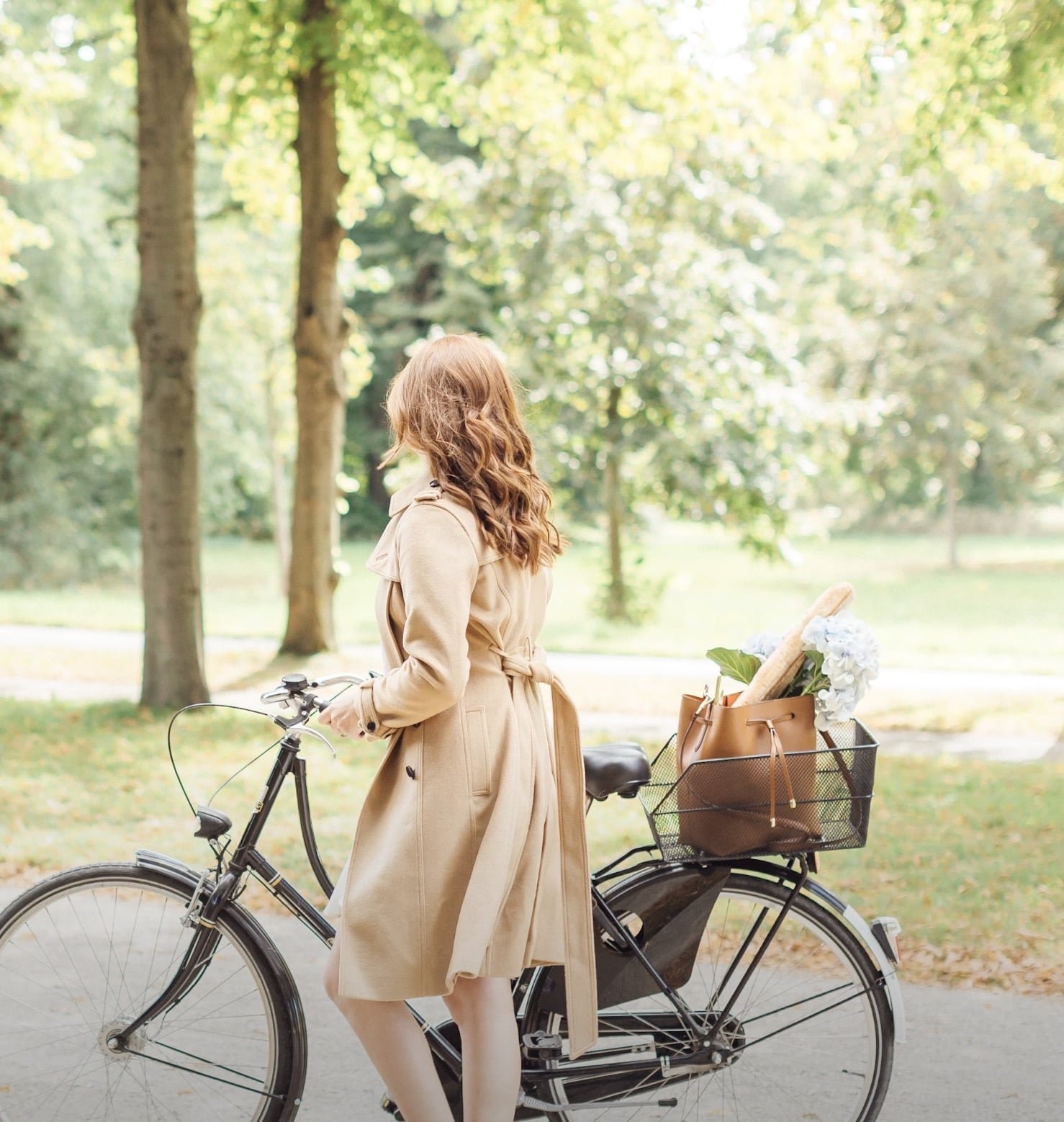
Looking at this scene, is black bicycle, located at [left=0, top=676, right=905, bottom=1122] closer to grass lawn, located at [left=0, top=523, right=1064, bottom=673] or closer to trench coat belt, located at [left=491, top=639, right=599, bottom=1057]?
trench coat belt, located at [left=491, top=639, right=599, bottom=1057]

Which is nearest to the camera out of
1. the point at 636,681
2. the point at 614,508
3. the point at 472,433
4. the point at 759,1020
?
the point at 472,433

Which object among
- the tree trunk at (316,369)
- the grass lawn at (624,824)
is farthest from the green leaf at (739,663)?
the tree trunk at (316,369)

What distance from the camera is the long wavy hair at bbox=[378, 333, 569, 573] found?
2.78 meters

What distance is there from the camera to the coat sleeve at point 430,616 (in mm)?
2670

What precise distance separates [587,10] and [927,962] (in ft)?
30.5

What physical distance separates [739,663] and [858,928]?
68 centimetres

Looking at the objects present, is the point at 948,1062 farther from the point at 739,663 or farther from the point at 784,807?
the point at 739,663

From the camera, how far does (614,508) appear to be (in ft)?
54.0

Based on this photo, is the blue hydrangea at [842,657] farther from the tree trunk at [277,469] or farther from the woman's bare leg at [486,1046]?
the tree trunk at [277,469]

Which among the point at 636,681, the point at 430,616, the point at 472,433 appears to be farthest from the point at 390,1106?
the point at 636,681

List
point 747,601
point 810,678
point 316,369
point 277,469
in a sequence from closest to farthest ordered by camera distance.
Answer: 1. point 810,678
2. point 316,369
3. point 277,469
4. point 747,601

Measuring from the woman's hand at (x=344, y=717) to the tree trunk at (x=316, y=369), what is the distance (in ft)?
31.4

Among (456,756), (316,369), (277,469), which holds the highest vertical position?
(316,369)

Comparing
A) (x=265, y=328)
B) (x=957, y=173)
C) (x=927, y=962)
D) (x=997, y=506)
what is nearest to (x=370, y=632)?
(x=265, y=328)
